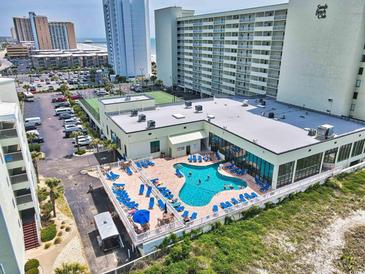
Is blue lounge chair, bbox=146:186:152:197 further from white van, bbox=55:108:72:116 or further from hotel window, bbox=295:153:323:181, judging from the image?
white van, bbox=55:108:72:116

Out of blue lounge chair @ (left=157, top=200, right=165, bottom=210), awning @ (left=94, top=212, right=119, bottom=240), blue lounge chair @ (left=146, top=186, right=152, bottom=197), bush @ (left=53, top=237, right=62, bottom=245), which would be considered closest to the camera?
awning @ (left=94, top=212, right=119, bottom=240)

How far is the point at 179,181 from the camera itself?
105ft

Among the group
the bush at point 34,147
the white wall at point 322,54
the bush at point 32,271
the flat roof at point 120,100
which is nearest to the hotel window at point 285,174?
the white wall at point 322,54

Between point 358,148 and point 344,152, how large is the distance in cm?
349

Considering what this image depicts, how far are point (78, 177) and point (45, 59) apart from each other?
152456 millimetres

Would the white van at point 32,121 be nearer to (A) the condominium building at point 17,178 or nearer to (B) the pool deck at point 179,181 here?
(A) the condominium building at point 17,178

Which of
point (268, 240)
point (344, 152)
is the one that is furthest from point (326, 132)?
point (268, 240)

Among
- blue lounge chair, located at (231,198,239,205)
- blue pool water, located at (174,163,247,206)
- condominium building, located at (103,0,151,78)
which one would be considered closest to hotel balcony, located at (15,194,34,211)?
blue pool water, located at (174,163,247,206)

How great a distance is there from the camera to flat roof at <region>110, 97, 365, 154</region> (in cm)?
3275

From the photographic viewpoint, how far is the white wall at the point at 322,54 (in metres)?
40.0

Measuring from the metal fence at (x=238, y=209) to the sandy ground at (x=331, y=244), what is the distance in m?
5.35

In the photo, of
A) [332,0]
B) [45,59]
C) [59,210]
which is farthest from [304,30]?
[45,59]

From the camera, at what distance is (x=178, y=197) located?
28750 mm

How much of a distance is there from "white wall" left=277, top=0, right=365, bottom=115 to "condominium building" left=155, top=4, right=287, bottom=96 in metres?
6.83
